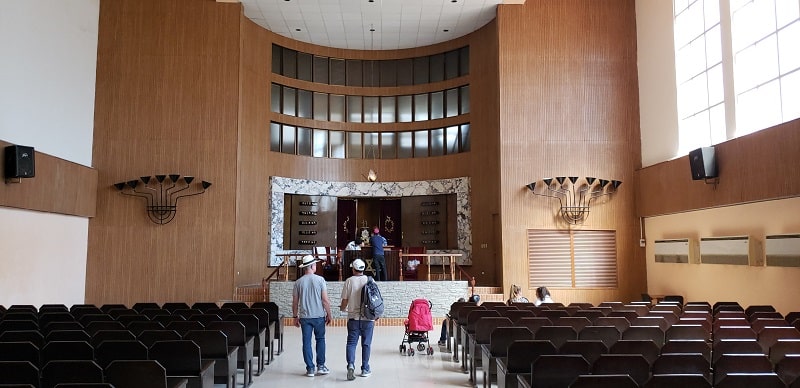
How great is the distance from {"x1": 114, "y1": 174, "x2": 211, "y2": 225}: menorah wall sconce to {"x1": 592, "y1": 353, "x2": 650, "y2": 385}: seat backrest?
1172cm

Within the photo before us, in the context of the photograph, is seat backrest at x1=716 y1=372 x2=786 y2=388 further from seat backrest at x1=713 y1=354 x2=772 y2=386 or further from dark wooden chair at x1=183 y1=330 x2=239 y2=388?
dark wooden chair at x1=183 y1=330 x2=239 y2=388

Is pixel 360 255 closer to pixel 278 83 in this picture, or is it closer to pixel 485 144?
pixel 485 144

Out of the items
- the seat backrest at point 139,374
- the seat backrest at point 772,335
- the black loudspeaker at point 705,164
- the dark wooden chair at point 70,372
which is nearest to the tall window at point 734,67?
the black loudspeaker at point 705,164

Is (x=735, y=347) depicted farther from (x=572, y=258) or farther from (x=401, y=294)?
(x=572, y=258)

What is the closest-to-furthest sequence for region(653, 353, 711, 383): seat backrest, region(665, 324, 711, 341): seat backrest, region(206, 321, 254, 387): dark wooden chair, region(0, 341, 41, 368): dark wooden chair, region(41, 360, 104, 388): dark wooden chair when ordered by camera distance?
region(41, 360, 104, 388): dark wooden chair, region(653, 353, 711, 383): seat backrest, region(0, 341, 41, 368): dark wooden chair, region(665, 324, 711, 341): seat backrest, region(206, 321, 254, 387): dark wooden chair

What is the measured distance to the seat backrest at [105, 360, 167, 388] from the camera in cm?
380

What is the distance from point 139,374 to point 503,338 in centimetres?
327

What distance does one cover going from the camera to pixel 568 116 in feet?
47.2

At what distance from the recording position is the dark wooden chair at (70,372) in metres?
3.78

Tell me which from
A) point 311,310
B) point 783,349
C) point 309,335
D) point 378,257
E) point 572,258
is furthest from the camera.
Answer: point 572,258

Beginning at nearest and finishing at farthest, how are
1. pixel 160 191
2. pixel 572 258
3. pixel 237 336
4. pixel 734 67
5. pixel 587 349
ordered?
1. pixel 587 349
2. pixel 237 336
3. pixel 734 67
4. pixel 160 191
5. pixel 572 258

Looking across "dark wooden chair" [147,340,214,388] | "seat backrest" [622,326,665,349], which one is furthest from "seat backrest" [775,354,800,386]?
"dark wooden chair" [147,340,214,388]

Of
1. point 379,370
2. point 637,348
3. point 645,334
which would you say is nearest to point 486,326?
point 645,334

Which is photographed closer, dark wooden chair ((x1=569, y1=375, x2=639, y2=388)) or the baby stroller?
dark wooden chair ((x1=569, y1=375, x2=639, y2=388))
